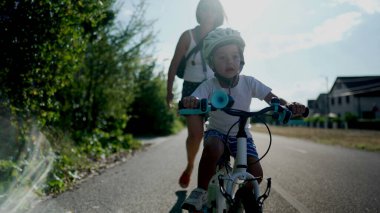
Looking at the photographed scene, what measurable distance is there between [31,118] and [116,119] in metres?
7.68

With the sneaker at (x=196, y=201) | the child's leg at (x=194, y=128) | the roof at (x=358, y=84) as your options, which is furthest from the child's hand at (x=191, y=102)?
the roof at (x=358, y=84)

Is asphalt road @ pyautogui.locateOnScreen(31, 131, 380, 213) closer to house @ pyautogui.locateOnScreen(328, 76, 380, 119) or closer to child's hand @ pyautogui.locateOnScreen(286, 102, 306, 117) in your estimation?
child's hand @ pyautogui.locateOnScreen(286, 102, 306, 117)

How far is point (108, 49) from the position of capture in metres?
11.2

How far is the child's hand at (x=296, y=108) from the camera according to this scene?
2.69m

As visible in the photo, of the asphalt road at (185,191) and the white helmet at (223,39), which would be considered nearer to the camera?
the white helmet at (223,39)

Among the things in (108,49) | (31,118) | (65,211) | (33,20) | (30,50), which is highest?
(108,49)

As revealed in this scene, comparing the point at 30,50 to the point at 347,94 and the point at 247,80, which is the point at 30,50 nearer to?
the point at 247,80

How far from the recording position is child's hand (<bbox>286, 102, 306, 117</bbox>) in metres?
2.69

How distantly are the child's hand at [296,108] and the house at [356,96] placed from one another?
55.2 metres

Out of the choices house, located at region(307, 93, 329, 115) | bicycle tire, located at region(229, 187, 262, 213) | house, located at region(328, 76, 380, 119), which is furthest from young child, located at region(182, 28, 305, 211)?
house, located at region(307, 93, 329, 115)

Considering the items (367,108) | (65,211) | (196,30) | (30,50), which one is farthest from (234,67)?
(367,108)

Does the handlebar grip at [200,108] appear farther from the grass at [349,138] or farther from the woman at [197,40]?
the grass at [349,138]

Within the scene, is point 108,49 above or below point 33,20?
above

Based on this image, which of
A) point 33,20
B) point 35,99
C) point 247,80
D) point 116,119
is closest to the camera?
point 247,80
